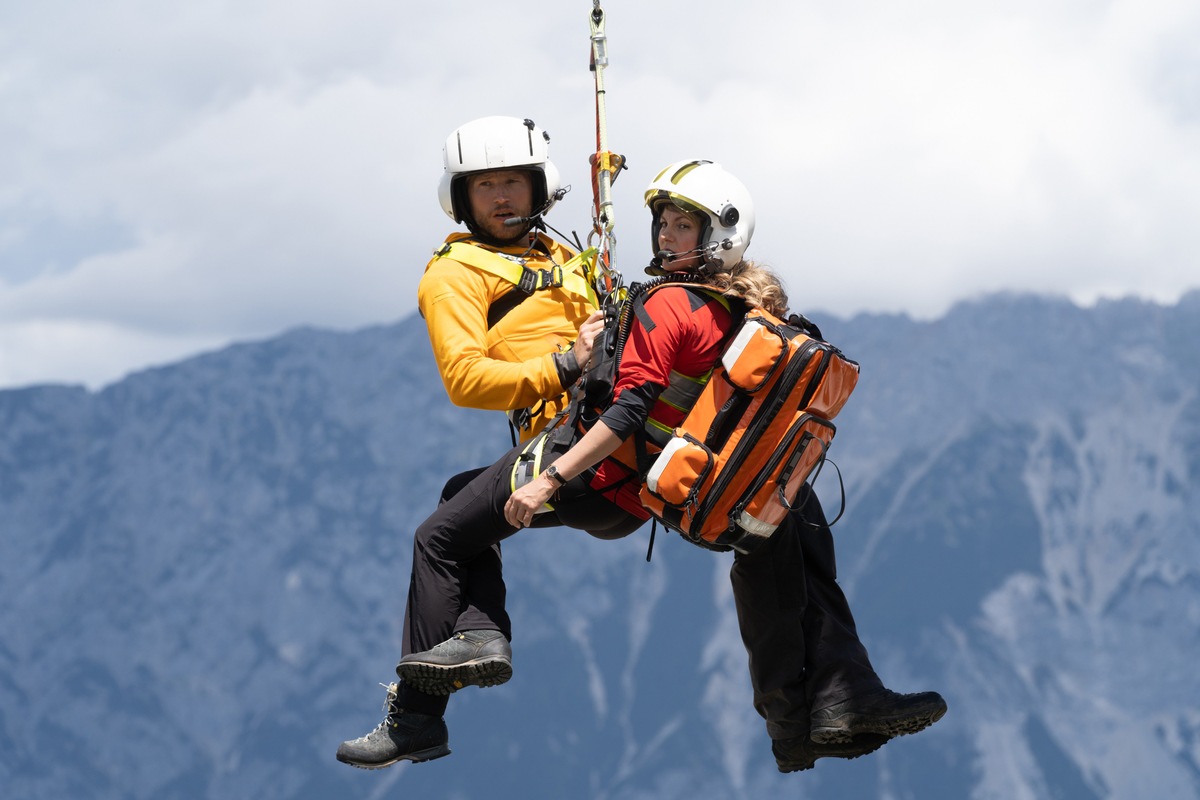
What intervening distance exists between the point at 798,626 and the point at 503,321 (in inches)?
97.9

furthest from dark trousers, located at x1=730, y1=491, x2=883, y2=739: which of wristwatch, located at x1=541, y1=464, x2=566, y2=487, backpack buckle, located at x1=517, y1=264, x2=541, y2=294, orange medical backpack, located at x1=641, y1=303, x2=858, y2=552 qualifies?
backpack buckle, located at x1=517, y1=264, x2=541, y2=294

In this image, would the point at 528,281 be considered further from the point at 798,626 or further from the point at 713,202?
the point at 798,626

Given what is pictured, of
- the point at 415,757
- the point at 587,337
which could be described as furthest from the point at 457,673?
the point at 587,337

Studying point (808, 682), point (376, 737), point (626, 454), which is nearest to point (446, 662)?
point (376, 737)

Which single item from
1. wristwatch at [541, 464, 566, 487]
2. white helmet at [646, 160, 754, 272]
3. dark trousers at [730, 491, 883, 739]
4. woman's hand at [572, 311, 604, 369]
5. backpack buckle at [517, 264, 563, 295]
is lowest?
dark trousers at [730, 491, 883, 739]

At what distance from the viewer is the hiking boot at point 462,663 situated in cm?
1069

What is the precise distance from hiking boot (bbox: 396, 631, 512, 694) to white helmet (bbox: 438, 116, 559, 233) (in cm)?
260

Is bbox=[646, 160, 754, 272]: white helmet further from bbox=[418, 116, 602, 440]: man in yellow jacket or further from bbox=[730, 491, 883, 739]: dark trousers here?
bbox=[730, 491, 883, 739]: dark trousers

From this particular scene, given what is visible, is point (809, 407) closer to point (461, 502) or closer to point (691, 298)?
point (691, 298)

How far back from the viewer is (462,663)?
35.2 ft

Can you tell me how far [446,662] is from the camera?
1073 cm

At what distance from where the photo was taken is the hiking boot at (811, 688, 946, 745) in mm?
11062

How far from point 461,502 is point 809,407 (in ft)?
6.71

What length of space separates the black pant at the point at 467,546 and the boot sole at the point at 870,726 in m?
1.69
